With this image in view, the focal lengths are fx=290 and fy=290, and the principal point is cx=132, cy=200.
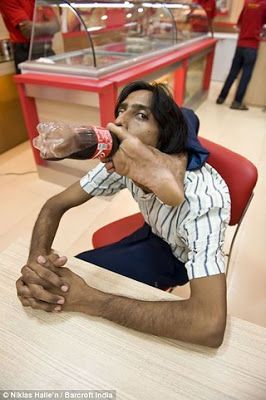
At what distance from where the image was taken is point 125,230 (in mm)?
1471

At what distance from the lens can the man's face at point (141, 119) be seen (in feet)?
2.84

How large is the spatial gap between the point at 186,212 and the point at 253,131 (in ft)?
11.5

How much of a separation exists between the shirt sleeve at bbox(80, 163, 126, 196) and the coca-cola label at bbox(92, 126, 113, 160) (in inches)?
18.0

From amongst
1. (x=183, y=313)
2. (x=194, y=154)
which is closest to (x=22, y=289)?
(x=183, y=313)

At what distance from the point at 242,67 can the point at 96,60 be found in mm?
3300

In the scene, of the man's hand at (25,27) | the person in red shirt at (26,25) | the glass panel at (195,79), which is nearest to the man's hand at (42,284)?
the person in red shirt at (26,25)

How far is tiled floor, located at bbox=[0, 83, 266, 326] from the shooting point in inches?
69.5

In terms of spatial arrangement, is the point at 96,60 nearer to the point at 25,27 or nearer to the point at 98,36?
the point at 98,36

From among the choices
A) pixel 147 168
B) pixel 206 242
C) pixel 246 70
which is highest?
pixel 147 168

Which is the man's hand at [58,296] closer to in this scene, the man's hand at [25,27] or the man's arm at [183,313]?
the man's arm at [183,313]

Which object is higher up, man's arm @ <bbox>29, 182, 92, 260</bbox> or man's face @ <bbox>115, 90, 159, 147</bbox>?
man's face @ <bbox>115, 90, 159, 147</bbox>

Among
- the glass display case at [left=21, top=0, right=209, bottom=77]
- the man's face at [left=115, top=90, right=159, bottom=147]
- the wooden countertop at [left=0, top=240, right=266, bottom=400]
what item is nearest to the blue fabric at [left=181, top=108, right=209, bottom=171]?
the man's face at [left=115, top=90, right=159, bottom=147]

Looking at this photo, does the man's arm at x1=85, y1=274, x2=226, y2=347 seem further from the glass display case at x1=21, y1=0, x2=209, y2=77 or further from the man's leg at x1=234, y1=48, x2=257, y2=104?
the man's leg at x1=234, y1=48, x2=257, y2=104

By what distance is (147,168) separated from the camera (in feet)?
2.19
